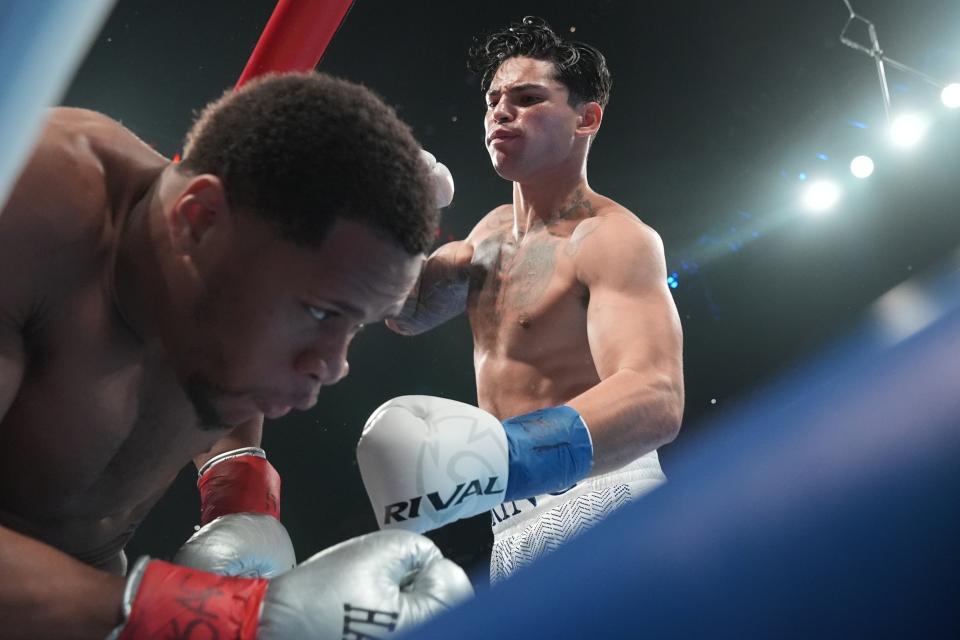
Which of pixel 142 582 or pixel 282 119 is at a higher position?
pixel 282 119

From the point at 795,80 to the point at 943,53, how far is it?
728 mm

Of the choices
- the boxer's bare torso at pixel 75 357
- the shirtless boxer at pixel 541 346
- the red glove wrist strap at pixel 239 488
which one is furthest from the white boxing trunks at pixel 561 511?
the boxer's bare torso at pixel 75 357

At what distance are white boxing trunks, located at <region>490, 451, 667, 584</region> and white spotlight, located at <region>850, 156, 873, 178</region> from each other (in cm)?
346

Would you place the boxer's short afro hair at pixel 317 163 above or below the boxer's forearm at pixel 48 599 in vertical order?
above

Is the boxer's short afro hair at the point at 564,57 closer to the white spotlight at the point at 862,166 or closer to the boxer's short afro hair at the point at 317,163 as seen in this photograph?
the boxer's short afro hair at the point at 317,163

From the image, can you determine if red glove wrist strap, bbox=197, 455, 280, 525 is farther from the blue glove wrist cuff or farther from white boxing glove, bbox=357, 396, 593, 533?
the blue glove wrist cuff

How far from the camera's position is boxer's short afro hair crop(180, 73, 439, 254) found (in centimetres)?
94

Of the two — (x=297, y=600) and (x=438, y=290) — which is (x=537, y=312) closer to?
(x=438, y=290)

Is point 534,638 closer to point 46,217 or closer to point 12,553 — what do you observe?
point 12,553

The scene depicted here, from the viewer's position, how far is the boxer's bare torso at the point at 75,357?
2.98 feet

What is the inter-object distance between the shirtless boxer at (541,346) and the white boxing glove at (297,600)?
232mm

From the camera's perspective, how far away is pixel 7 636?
30.9 inches

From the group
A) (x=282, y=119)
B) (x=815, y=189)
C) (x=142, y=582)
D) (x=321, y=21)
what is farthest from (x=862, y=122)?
(x=142, y=582)

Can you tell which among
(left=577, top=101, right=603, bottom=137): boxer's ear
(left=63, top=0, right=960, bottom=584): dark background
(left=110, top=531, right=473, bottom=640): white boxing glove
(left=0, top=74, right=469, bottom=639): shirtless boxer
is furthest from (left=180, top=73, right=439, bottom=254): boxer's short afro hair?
(left=63, top=0, right=960, bottom=584): dark background
